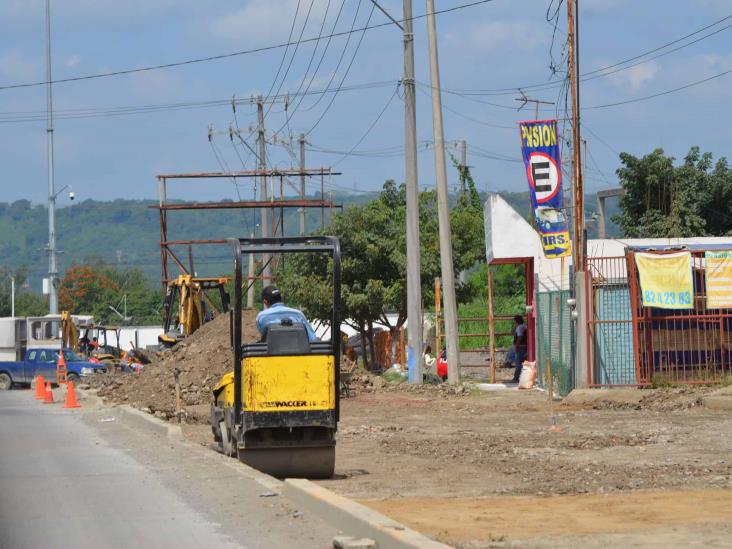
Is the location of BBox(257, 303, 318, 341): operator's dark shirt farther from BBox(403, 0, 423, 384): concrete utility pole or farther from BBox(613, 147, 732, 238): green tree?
BBox(613, 147, 732, 238): green tree

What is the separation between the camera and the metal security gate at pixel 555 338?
26.9 metres

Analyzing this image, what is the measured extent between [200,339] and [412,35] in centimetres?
1005

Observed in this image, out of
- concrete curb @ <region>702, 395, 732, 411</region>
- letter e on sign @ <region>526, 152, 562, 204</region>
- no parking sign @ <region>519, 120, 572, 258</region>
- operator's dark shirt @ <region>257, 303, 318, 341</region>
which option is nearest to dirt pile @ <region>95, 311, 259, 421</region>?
no parking sign @ <region>519, 120, 572, 258</region>

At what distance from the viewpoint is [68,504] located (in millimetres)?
11367

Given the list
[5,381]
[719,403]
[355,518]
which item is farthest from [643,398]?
[5,381]

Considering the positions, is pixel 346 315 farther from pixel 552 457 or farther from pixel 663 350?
pixel 552 457

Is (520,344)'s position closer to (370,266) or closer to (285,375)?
(370,266)

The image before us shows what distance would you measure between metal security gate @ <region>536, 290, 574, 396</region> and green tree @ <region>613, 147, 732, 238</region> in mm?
16843

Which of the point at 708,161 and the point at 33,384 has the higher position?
the point at 708,161

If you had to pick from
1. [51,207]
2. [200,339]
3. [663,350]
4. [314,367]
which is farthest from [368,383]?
[51,207]

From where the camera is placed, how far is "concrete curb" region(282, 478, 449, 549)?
7.86 meters

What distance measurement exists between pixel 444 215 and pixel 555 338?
4.01m

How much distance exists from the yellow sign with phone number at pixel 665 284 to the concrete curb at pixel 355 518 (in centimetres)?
1435

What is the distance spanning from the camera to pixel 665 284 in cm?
2417
